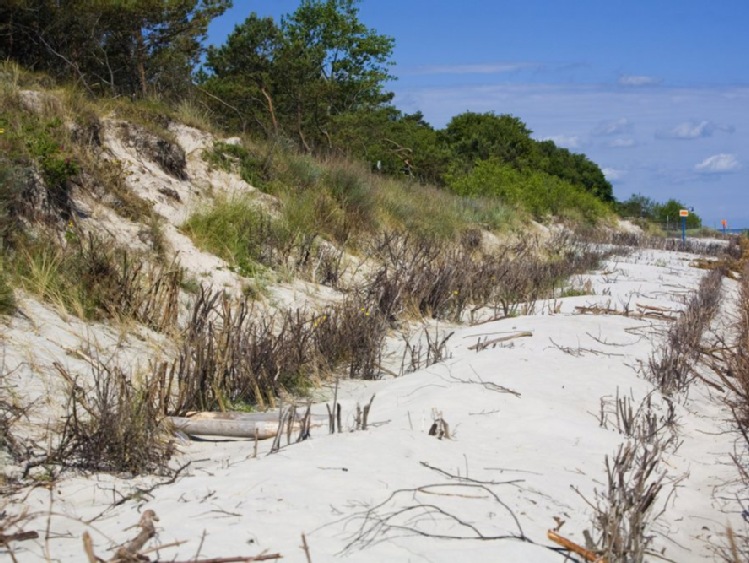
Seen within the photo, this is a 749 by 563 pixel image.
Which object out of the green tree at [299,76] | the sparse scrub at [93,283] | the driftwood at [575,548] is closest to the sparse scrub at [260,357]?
the sparse scrub at [93,283]

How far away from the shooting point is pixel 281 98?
2212 cm

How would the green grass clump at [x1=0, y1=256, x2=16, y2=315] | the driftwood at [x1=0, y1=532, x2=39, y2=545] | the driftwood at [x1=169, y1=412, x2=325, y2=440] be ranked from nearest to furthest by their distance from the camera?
the driftwood at [x1=0, y1=532, x2=39, y2=545] → the driftwood at [x1=169, y1=412, x2=325, y2=440] → the green grass clump at [x1=0, y1=256, x2=16, y2=315]

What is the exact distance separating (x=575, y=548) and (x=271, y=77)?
20287 millimetres

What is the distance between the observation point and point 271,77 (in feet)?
73.4

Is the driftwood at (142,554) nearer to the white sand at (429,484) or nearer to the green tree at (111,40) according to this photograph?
the white sand at (429,484)

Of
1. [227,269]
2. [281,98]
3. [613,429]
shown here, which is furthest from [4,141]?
[281,98]

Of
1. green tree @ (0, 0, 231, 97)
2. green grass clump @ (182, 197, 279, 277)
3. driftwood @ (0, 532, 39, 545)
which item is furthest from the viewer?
green tree @ (0, 0, 231, 97)

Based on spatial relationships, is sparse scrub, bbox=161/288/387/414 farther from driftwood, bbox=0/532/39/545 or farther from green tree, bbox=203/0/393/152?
green tree, bbox=203/0/393/152

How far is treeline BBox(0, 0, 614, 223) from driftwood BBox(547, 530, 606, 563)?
10.4 metres

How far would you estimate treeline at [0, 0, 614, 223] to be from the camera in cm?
1265

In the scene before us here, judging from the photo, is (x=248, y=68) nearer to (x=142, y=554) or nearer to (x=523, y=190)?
(x=523, y=190)

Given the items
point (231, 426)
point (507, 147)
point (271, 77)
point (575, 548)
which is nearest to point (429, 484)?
point (575, 548)

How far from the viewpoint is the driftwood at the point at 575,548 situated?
3.34 meters

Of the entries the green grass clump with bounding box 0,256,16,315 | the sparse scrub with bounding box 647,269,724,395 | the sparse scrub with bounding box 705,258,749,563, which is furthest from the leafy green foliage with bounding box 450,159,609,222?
the green grass clump with bounding box 0,256,16,315
